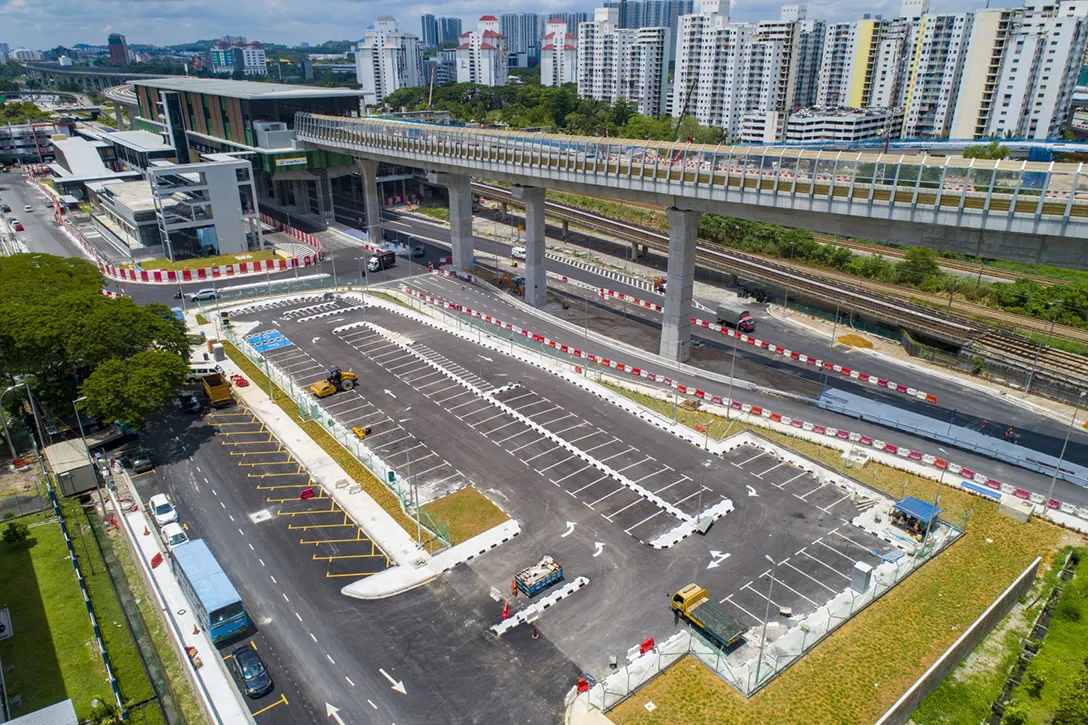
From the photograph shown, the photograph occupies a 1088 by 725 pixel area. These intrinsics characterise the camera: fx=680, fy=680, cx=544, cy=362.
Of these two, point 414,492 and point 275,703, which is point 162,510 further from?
point 275,703

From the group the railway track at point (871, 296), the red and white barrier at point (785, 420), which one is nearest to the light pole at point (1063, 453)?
the red and white barrier at point (785, 420)

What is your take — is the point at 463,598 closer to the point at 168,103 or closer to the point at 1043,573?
the point at 1043,573

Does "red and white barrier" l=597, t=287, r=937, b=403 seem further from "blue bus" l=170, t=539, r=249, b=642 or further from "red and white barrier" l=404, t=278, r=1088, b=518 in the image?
"blue bus" l=170, t=539, r=249, b=642

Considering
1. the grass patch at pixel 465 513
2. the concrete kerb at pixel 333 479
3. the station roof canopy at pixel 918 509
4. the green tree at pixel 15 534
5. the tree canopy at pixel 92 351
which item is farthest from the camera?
the tree canopy at pixel 92 351

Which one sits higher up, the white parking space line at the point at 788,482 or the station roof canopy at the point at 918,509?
the station roof canopy at the point at 918,509

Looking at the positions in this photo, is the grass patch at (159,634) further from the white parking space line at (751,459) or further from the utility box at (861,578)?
the white parking space line at (751,459)

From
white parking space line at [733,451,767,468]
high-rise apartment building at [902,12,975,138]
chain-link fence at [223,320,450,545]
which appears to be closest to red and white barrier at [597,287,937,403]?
white parking space line at [733,451,767,468]
